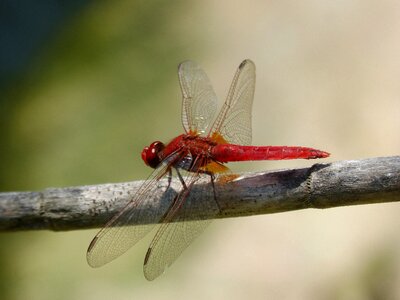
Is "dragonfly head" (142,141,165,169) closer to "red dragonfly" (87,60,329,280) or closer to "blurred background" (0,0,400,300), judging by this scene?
"red dragonfly" (87,60,329,280)

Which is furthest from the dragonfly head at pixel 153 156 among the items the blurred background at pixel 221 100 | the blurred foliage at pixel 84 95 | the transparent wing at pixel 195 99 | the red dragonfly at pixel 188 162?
the blurred foliage at pixel 84 95

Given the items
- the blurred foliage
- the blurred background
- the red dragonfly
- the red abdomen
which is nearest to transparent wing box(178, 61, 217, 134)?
the red dragonfly

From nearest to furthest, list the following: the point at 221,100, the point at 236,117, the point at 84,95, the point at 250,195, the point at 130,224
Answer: the point at 250,195, the point at 130,224, the point at 236,117, the point at 221,100, the point at 84,95

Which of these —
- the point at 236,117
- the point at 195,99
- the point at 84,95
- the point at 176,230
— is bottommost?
the point at 176,230

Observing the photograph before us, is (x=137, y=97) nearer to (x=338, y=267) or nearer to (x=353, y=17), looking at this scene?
(x=353, y=17)

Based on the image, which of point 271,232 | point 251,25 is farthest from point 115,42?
point 271,232

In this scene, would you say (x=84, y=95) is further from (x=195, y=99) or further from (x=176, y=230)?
(x=176, y=230)

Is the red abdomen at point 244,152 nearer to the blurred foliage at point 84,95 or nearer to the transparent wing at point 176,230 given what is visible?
the transparent wing at point 176,230

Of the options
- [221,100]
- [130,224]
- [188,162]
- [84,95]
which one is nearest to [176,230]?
[130,224]
